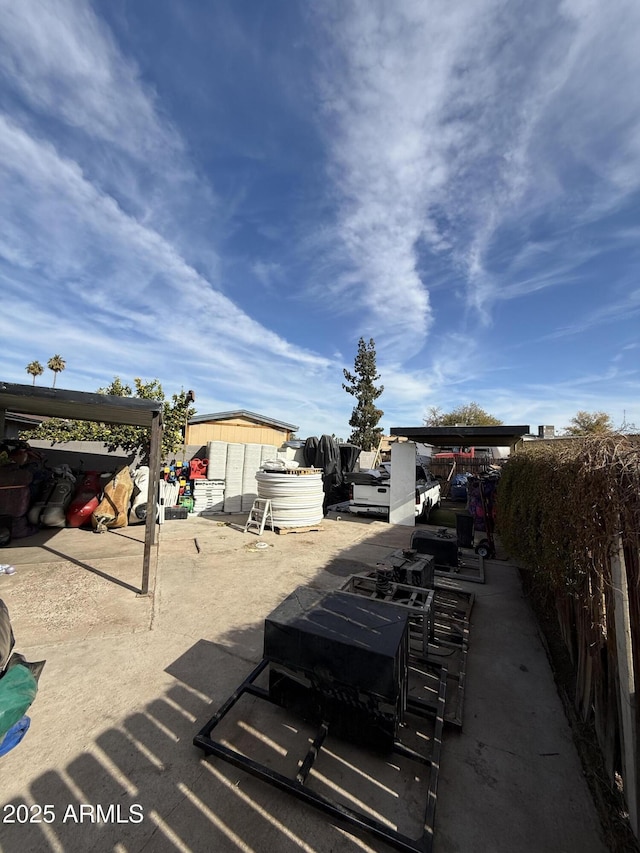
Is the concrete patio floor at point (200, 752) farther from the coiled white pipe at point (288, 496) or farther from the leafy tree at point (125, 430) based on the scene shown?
the leafy tree at point (125, 430)

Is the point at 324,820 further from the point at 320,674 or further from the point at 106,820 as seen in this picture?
the point at 106,820

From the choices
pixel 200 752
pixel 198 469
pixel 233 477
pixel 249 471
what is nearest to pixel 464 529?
pixel 200 752

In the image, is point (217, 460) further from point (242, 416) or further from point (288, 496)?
point (242, 416)

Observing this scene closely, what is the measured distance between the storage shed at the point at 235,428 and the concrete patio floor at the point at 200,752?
10.2m

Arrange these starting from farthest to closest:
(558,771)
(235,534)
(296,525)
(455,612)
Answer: (296,525) < (235,534) < (455,612) < (558,771)

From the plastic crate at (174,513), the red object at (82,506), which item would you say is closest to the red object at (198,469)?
the plastic crate at (174,513)

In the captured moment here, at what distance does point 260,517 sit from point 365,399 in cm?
1898

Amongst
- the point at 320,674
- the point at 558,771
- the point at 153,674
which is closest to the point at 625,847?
the point at 558,771

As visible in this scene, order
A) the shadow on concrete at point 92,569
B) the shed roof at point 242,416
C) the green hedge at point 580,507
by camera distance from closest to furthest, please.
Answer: the green hedge at point 580,507
the shadow on concrete at point 92,569
the shed roof at point 242,416

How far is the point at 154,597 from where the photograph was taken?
157 inches

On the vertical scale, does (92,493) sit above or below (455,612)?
above

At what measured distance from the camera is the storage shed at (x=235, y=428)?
1409 cm

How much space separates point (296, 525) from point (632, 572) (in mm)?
6407

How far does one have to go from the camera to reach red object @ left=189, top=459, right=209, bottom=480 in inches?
368
